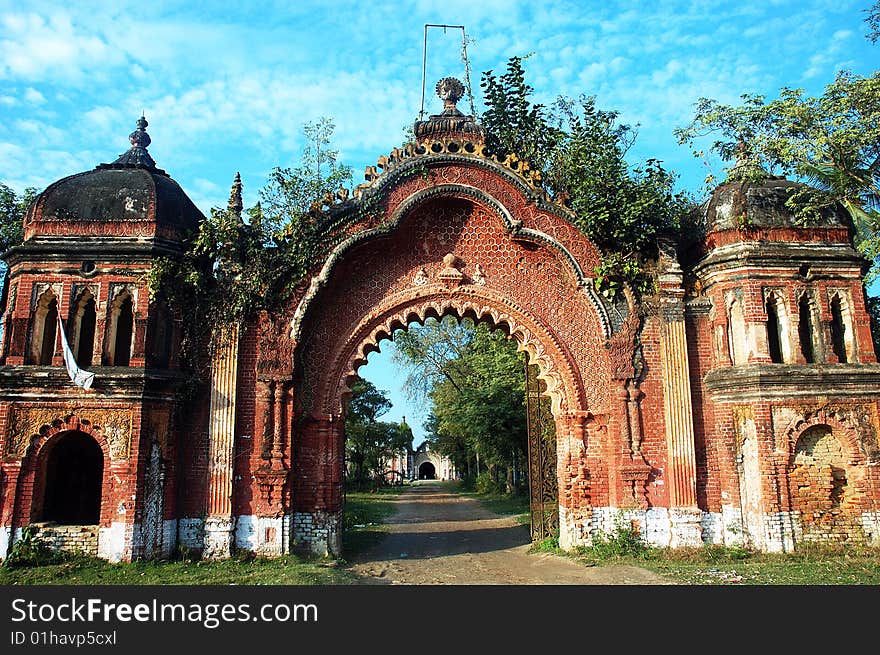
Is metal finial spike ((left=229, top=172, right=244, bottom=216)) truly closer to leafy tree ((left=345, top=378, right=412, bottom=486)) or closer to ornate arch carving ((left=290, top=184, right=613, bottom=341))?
ornate arch carving ((left=290, top=184, right=613, bottom=341))

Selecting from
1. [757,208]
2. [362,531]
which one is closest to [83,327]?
[362,531]

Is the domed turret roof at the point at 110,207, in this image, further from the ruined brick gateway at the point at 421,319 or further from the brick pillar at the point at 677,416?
Answer: the brick pillar at the point at 677,416

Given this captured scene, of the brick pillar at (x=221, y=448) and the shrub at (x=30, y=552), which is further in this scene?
the brick pillar at (x=221, y=448)

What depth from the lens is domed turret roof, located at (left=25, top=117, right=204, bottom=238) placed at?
10.8m

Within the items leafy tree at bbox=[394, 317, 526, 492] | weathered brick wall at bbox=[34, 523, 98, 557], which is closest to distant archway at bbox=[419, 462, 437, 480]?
leafy tree at bbox=[394, 317, 526, 492]

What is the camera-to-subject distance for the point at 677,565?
9961 millimetres

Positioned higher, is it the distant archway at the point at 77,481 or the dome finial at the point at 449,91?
the dome finial at the point at 449,91

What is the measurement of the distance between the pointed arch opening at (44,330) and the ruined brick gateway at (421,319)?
3 centimetres

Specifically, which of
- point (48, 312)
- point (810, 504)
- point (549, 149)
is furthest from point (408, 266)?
point (810, 504)

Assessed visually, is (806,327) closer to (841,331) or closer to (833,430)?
(841,331)

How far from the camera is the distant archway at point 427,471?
8075cm

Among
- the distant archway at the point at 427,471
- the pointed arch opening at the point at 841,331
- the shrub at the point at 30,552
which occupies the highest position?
the pointed arch opening at the point at 841,331

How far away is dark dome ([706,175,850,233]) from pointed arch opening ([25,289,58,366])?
442 inches

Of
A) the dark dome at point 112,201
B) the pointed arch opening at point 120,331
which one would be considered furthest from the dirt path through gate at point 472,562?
the dark dome at point 112,201
